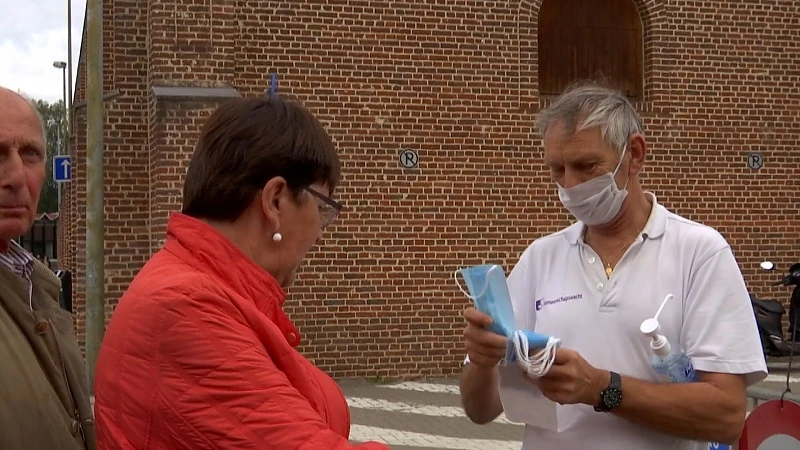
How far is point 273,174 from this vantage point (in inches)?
72.8

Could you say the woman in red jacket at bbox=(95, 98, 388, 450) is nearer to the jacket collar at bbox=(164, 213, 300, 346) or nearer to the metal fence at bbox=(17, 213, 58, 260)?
the jacket collar at bbox=(164, 213, 300, 346)

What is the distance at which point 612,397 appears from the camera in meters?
2.42

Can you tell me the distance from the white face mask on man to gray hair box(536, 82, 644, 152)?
0.20 feet

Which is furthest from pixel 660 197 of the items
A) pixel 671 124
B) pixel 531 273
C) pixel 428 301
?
pixel 531 273

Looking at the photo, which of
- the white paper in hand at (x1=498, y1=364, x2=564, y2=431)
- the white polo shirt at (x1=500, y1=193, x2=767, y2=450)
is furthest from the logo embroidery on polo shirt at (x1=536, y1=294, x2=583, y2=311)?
the white paper in hand at (x1=498, y1=364, x2=564, y2=431)

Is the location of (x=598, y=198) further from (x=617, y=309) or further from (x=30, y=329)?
(x=30, y=329)

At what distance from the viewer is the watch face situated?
242 cm

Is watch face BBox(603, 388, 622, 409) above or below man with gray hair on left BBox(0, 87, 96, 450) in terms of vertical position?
below

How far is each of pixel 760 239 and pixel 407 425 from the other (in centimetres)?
575

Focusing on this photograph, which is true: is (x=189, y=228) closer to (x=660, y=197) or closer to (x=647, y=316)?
(x=647, y=316)

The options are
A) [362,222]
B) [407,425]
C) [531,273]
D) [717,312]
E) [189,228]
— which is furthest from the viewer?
[362,222]

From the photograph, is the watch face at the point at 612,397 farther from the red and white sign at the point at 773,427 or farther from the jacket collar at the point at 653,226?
the red and white sign at the point at 773,427

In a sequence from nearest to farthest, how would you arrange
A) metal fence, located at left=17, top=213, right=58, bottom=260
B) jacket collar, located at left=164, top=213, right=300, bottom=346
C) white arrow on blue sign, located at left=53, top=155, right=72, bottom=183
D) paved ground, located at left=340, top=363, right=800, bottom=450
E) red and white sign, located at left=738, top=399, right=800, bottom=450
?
1. jacket collar, located at left=164, top=213, right=300, bottom=346
2. red and white sign, located at left=738, top=399, right=800, bottom=450
3. paved ground, located at left=340, top=363, right=800, bottom=450
4. white arrow on blue sign, located at left=53, top=155, right=72, bottom=183
5. metal fence, located at left=17, top=213, right=58, bottom=260

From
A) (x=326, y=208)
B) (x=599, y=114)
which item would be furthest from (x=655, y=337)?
(x=326, y=208)
